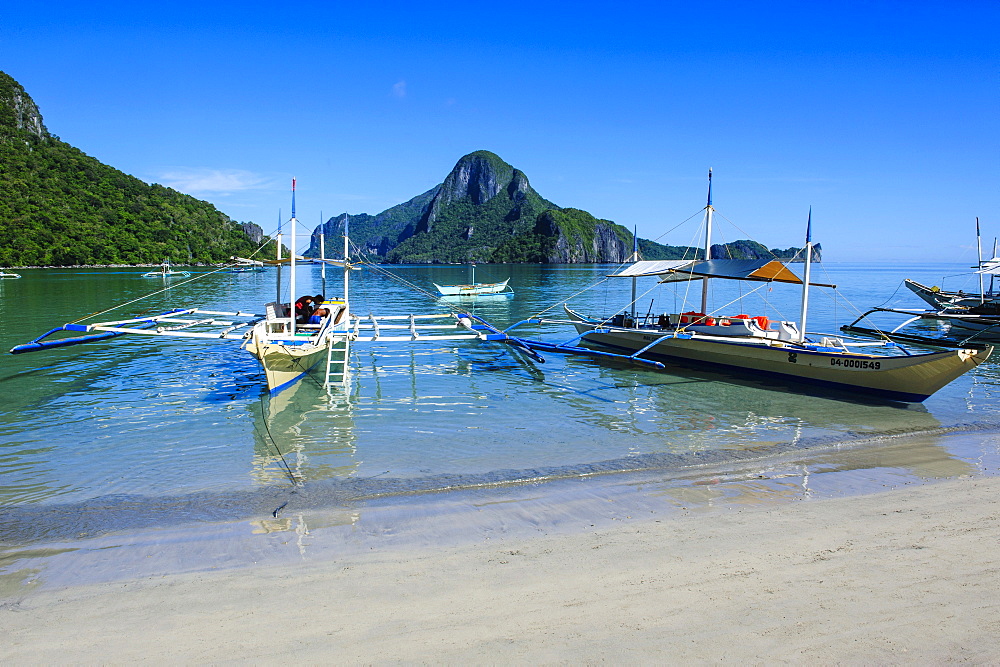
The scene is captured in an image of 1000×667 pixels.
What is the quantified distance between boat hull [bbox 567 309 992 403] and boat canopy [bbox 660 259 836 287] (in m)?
1.86

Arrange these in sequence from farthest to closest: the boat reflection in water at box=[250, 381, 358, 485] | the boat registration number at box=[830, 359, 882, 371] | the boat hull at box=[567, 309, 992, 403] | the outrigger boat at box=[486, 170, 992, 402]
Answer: the boat registration number at box=[830, 359, 882, 371] < the outrigger boat at box=[486, 170, 992, 402] < the boat hull at box=[567, 309, 992, 403] < the boat reflection in water at box=[250, 381, 358, 485]

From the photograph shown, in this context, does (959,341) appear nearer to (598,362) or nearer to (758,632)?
(598,362)

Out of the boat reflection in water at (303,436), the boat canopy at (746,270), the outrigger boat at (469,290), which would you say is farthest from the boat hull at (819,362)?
the outrigger boat at (469,290)

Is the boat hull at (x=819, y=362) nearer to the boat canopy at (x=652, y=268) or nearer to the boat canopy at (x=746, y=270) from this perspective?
the boat canopy at (x=746, y=270)

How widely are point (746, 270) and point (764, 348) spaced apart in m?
2.32

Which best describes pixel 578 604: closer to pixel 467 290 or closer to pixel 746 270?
pixel 746 270

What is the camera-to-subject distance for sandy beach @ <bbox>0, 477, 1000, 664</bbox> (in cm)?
436

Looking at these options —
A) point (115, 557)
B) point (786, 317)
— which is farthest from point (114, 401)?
point (786, 317)

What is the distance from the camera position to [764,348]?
1634 centimetres

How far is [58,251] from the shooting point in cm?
9700

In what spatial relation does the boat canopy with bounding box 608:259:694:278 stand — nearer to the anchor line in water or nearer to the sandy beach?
the anchor line in water

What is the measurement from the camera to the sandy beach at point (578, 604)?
14.3 feet

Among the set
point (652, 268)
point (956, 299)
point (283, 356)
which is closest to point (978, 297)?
point (956, 299)

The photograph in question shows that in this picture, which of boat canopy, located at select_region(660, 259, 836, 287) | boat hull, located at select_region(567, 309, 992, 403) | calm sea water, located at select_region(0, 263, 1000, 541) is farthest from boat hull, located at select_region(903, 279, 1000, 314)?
boat hull, located at select_region(567, 309, 992, 403)
